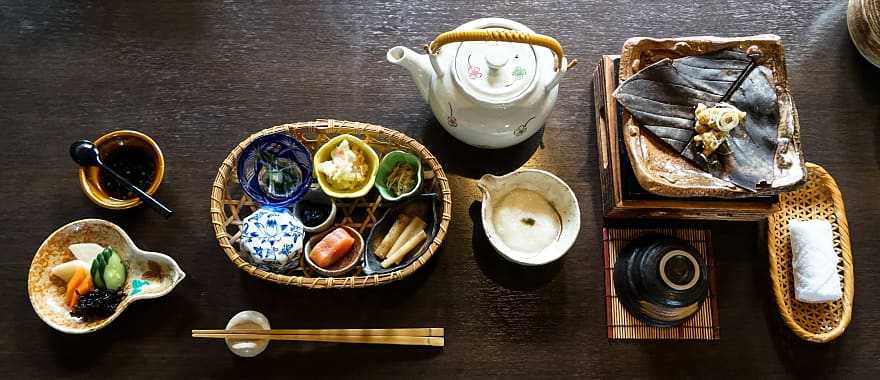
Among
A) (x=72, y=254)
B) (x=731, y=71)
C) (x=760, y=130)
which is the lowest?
(x=72, y=254)

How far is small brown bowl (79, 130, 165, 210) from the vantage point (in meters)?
1.70

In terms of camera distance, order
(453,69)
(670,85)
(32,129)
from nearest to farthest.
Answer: (453,69) < (670,85) < (32,129)

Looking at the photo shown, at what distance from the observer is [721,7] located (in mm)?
1972

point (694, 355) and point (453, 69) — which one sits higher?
point (453, 69)

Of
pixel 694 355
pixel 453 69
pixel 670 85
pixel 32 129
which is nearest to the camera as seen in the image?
pixel 453 69

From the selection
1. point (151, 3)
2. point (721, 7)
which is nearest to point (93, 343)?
point (151, 3)

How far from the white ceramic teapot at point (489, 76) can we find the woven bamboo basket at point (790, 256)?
0.81m

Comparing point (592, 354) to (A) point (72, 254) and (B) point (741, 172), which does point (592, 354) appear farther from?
(A) point (72, 254)

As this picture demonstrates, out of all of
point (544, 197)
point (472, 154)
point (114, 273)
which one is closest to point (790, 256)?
point (544, 197)

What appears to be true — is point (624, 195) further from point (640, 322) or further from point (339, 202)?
point (339, 202)

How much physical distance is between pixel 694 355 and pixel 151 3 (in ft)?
6.62

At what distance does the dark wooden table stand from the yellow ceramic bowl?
27 cm

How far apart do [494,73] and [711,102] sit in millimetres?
621

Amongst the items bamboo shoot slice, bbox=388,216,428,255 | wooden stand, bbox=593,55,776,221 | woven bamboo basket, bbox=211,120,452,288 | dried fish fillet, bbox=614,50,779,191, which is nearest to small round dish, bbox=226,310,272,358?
woven bamboo basket, bbox=211,120,452,288
